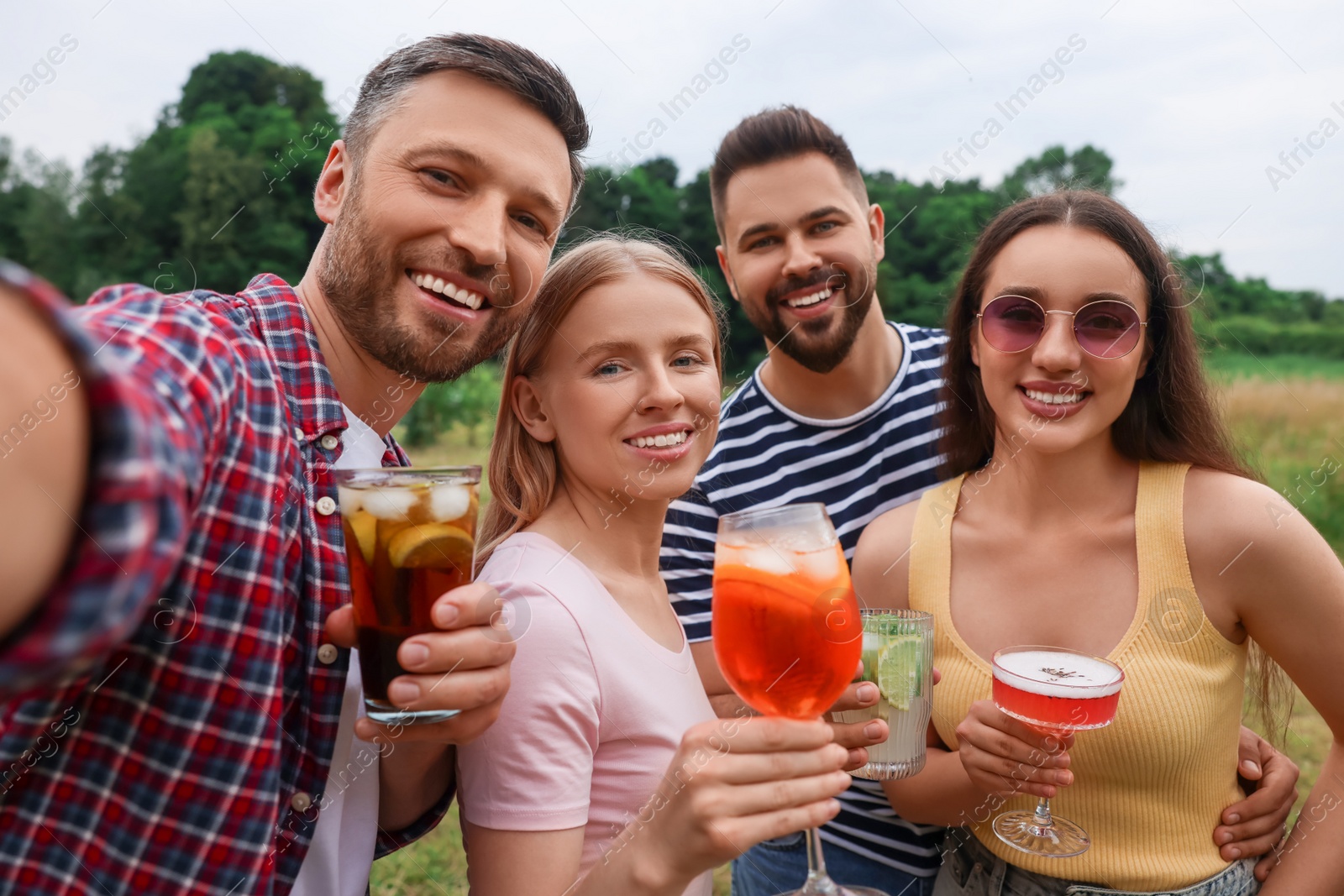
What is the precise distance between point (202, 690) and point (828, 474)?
2.64 m

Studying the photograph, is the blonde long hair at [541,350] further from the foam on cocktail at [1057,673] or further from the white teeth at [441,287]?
the foam on cocktail at [1057,673]

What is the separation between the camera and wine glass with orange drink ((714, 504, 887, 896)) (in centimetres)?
170

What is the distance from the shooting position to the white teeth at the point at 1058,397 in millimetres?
2596

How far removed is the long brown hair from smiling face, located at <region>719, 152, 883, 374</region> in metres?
1.01

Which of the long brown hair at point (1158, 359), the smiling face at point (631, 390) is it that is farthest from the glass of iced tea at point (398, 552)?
the long brown hair at point (1158, 359)

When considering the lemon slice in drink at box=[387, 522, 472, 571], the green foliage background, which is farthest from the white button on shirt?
the green foliage background

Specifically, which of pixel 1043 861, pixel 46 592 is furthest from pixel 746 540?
pixel 1043 861

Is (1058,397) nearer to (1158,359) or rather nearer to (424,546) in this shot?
(1158,359)

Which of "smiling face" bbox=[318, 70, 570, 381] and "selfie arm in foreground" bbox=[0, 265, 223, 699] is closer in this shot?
"selfie arm in foreground" bbox=[0, 265, 223, 699]

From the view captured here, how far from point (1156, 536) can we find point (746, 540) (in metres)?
1.52

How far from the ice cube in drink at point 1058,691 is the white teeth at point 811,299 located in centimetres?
217

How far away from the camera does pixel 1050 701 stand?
6.86 feet

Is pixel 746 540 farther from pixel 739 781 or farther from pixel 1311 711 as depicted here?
pixel 1311 711
